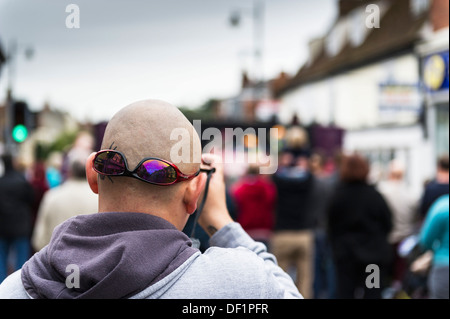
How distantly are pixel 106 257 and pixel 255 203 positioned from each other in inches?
233

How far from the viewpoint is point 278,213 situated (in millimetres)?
7305

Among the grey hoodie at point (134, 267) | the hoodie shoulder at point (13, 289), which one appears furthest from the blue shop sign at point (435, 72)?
the hoodie shoulder at point (13, 289)

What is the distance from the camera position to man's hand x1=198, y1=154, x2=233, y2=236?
1608mm

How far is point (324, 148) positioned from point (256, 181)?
1074 cm

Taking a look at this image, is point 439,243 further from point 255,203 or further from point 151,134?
point 151,134

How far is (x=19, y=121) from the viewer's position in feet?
31.5

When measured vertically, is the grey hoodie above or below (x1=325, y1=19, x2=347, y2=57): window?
below

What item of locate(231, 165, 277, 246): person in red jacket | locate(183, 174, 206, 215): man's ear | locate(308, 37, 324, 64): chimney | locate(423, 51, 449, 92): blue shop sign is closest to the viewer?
locate(183, 174, 206, 215): man's ear

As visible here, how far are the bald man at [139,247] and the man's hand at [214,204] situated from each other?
0.16 m

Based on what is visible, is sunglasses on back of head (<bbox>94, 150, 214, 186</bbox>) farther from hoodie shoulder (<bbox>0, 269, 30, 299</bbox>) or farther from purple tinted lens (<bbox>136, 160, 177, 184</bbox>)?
hoodie shoulder (<bbox>0, 269, 30, 299</bbox>)

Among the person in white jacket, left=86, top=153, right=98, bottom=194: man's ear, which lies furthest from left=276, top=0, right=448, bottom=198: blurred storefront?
left=86, top=153, right=98, bottom=194: man's ear

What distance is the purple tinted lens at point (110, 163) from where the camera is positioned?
1364mm

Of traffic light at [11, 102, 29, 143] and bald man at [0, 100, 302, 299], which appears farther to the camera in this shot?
traffic light at [11, 102, 29, 143]

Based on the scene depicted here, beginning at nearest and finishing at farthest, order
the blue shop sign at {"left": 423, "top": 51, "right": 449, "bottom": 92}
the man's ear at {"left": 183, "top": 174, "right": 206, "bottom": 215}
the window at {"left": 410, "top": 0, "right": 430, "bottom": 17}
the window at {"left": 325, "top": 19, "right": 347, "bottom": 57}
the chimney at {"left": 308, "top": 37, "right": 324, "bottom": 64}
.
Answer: the man's ear at {"left": 183, "top": 174, "right": 206, "bottom": 215} < the blue shop sign at {"left": 423, "top": 51, "right": 449, "bottom": 92} < the window at {"left": 410, "top": 0, "right": 430, "bottom": 17} < the window at {"left": 325, "top": 19, "right": 347, "bottom": 57} < the chimney at {"left": 308, "top": 37, "right": 324, "bottom": 64}
